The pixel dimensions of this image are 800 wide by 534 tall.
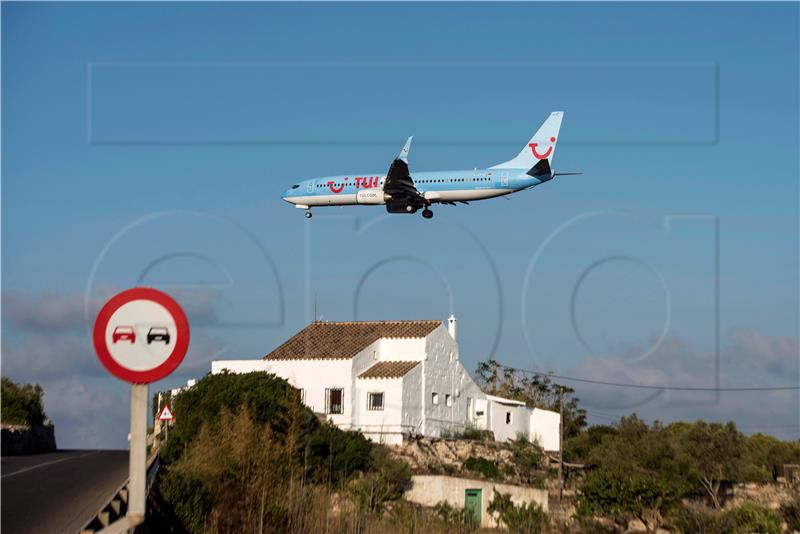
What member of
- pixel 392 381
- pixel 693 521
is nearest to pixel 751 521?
pixel 693 521

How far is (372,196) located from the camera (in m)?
50.4

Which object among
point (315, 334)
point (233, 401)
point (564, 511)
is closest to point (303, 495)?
point (233, 401)

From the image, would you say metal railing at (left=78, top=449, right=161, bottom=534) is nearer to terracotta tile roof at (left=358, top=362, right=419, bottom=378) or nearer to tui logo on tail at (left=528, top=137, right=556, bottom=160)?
terracotta tile roof at (left=358, top=362, right=419, bottom=378)

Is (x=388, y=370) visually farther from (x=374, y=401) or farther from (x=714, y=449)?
(x=714, y=449)

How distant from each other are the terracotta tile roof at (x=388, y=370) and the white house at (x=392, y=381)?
0.16 feet

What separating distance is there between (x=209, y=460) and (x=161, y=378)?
11913 mm

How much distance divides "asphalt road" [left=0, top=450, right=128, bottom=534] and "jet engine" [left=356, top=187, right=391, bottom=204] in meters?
19.0

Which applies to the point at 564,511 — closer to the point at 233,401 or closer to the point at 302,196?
the point at 233,401

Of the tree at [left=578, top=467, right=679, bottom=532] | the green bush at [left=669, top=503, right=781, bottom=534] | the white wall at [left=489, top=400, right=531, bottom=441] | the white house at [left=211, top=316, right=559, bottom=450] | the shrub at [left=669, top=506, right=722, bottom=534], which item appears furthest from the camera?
the white wall at [left=489, top=400, right=531, bottom=441]

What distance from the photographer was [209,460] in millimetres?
19422

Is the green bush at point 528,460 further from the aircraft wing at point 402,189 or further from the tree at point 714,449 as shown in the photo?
the aircraft wing at point 402,189

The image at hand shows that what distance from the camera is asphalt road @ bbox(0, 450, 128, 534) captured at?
16906mm

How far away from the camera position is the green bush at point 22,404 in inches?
1822

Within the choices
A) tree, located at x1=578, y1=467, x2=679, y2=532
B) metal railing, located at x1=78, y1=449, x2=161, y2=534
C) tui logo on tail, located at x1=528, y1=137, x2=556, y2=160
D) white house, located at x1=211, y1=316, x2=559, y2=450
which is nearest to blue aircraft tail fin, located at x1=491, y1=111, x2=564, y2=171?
tui logo on tail, located at x1=528, y1=137, x2=556, y2=160
